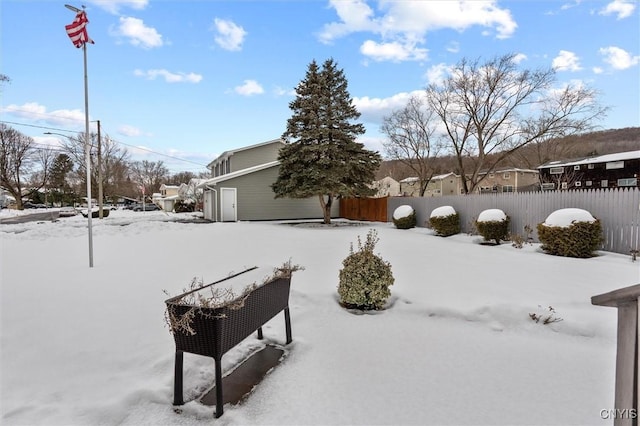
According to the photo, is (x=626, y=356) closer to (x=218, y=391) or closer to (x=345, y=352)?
(x=345, y=352)

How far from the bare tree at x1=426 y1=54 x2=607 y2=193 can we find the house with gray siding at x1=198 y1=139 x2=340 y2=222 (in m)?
11.3

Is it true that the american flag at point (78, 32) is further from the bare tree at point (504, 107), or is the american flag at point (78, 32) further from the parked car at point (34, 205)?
the parked car at point (34, 205)

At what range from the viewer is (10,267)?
696 cm

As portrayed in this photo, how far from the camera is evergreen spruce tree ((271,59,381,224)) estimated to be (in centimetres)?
1655

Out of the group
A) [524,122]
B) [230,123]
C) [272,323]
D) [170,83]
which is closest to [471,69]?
[524,122]

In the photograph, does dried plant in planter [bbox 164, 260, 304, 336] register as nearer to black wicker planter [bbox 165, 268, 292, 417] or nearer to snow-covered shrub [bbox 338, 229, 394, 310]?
black wicker planter [bbox 165, 268, 292, 417]

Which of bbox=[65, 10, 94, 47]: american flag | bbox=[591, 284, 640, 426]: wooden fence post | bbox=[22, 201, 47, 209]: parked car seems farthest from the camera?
bbox=[22, 201, 47, 209]: parked car

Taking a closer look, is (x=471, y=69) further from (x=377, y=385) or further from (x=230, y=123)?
(x=377, y=385)

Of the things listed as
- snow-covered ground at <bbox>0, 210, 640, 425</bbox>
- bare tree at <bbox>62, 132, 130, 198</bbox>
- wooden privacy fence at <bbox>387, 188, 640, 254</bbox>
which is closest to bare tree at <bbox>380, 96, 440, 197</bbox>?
wooden privacy fence at <bbox>387, 188, 640, 254</bbox>

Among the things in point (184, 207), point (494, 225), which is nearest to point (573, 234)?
point (494, 225)

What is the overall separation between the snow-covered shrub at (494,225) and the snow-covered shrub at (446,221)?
6.30 ft

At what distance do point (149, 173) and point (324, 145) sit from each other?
60451 mm

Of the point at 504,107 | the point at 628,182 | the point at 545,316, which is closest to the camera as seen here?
the point at 545,316

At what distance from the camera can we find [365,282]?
429 cm
